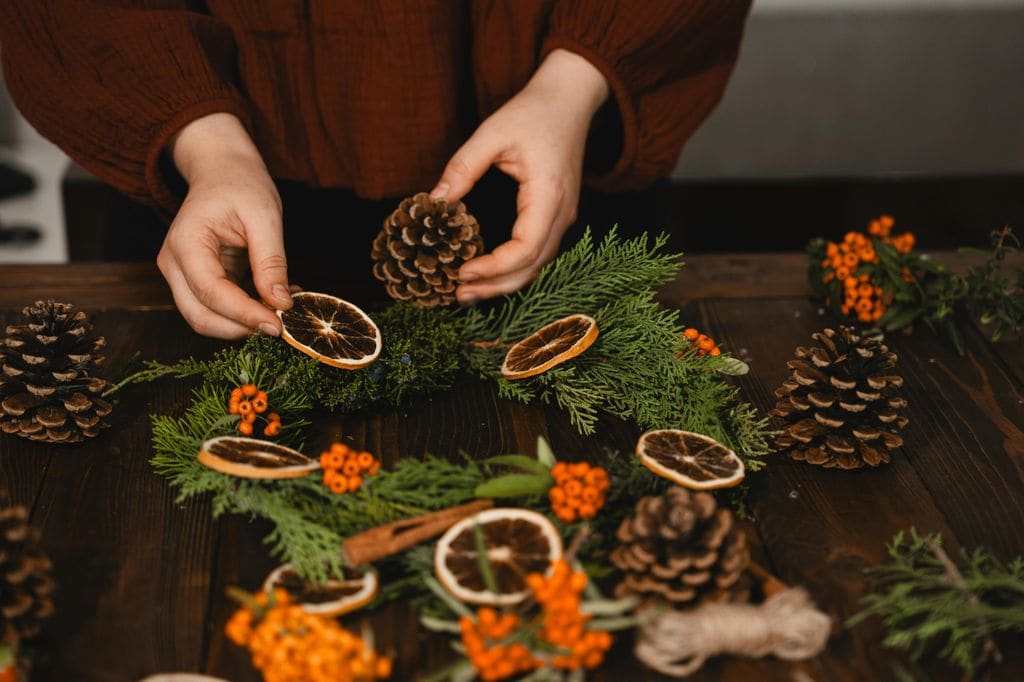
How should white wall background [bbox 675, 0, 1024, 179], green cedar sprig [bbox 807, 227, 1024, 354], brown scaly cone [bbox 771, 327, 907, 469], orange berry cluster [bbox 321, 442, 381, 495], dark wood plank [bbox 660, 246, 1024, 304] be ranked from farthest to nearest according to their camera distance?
white wall background [bbox 675, 0, 1024, 179]
dark wood plank [bbox 660, 246, 1024, 304]
green cedar sprig [bbox 807, 227, 1024, 354]
brown scaly cone [bbox 771, 327, 907, 469]
orange berry cluster [bbox 321, 442, 381, 495]

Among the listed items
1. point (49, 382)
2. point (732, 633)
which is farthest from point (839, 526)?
point (49, 382)

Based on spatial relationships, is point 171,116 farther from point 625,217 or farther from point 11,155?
point 11,155

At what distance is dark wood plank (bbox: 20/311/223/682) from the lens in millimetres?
854

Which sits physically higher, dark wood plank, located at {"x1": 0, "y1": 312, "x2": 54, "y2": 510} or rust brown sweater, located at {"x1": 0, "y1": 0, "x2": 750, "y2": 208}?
rust brown sweater, located at {"x1": 0, "y1": 0, "x2": 750, "y2": 208}

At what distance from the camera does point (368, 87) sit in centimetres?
136

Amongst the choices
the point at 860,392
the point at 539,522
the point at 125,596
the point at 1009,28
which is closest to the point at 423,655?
the point at 539,522

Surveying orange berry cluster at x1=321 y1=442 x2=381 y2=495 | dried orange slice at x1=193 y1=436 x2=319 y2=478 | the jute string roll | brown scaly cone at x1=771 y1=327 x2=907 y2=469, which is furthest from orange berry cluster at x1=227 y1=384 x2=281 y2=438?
brown scaly cone at x1=771 y1=327 x2=907 y2=469

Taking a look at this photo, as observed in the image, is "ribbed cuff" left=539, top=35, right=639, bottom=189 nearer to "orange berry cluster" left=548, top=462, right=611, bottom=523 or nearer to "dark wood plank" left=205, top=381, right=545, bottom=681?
"dark wood plank" left=205, top=381, right=545, bottom=681

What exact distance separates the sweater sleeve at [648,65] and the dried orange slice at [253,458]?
2.46ft

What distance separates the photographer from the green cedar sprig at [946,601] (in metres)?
0.86

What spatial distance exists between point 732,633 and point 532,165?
27.6 inches

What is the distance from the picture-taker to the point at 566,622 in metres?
0.78

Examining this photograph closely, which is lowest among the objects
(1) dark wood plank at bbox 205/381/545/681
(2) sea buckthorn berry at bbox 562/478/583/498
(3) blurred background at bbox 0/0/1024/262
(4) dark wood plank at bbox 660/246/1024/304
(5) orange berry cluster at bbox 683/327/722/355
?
(3) blurred background at bbox 0/0/1024/262

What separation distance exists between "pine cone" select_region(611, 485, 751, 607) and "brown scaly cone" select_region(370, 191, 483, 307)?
0.47 m
